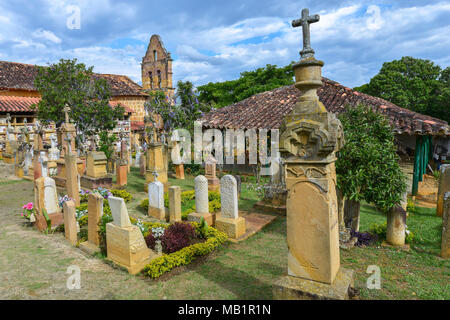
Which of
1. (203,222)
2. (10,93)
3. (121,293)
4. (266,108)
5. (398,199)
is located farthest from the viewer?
(10,93)

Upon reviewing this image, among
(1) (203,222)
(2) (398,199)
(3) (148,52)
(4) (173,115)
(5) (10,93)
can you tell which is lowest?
(1) (203,222)

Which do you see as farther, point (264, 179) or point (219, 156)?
point (219, 156)

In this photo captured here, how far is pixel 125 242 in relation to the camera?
17.1 feet

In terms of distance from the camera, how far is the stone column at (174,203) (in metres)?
7.76

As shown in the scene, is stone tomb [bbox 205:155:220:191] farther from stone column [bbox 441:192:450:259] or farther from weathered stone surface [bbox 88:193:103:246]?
stone column [bbox 441:192:450:259]

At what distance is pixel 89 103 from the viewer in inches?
641

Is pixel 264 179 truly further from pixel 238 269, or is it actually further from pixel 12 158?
pixel 12 158

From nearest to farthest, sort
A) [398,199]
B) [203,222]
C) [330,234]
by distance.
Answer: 1. [330,234]
2. [398,199]
3. [203,222]

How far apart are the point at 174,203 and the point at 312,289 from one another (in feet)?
16.3

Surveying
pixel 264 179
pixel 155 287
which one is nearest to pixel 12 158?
pixel 264 179

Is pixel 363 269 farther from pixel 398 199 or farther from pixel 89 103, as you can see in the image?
pixel 89 103

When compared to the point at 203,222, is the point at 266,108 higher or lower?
higher

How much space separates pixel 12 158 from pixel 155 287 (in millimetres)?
16586

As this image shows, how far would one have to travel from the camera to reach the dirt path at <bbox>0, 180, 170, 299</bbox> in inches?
175
